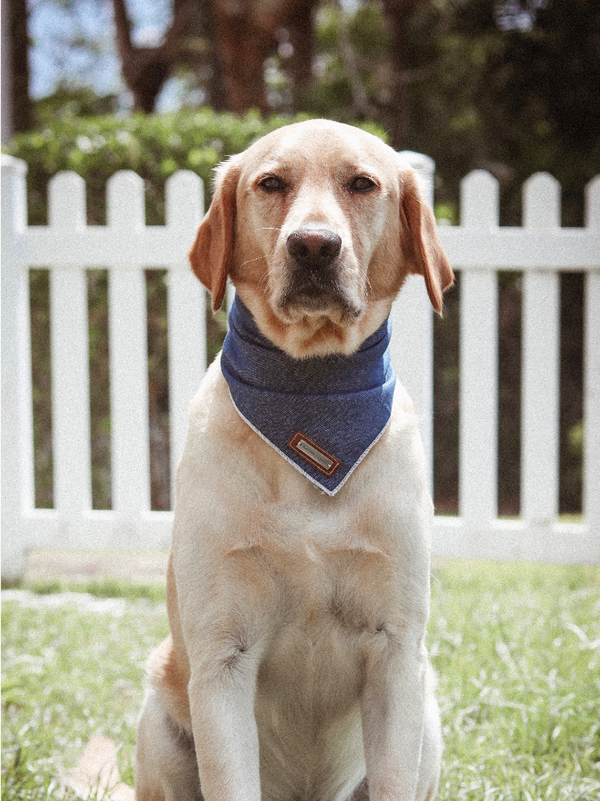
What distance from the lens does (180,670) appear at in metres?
2.00

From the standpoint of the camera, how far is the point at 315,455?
181 cm

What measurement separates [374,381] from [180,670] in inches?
31.5

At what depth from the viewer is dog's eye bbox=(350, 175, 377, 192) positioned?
6.41 ft

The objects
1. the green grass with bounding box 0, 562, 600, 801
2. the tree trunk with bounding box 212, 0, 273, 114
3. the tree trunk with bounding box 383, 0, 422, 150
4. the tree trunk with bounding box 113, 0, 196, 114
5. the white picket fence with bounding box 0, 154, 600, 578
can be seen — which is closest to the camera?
the green grass with bounding box 0, 562, 600, 801

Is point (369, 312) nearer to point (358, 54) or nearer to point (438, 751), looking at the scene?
point (438, 751)

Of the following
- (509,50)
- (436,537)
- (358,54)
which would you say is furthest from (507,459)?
(358,54)

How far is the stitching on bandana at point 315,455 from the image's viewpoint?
70.9 inches

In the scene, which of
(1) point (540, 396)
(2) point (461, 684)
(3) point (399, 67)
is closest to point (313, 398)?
(2) point (461, 684)

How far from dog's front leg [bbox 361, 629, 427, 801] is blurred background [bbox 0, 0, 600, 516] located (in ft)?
10.0

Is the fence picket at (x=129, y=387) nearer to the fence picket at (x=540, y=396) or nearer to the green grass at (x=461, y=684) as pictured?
the green grass at (x=461, y=684)

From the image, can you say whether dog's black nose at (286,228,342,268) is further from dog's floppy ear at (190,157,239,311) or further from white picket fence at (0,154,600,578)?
white picket fence at (0,154,600,578)

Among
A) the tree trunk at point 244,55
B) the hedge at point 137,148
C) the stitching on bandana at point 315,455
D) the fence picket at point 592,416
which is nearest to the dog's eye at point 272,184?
the stitching on bandana at point 315,455

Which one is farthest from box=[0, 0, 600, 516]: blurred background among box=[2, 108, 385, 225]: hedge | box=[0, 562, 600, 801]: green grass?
box=[0, 562, 600, 801]: green grass

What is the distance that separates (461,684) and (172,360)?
82.2 inches
